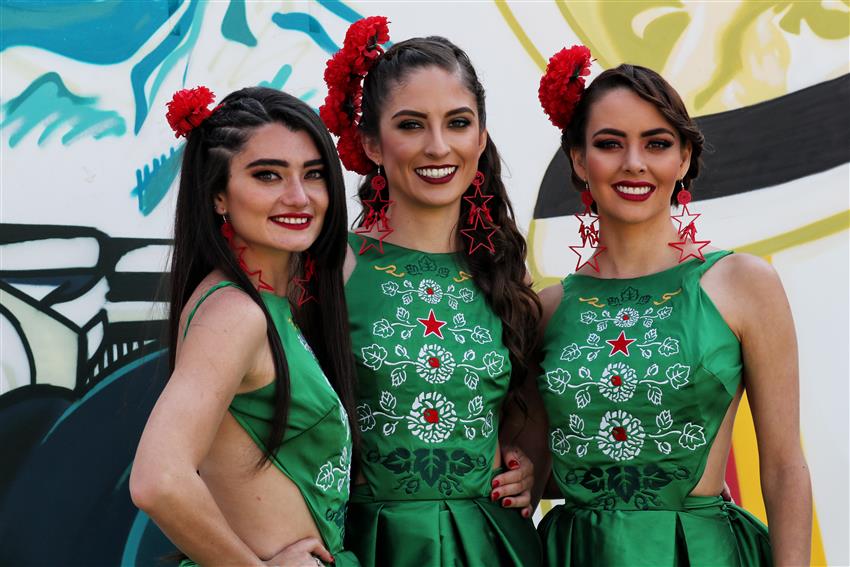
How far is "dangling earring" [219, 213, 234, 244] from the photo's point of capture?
7.80 feet

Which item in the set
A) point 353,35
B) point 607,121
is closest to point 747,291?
point 607,121

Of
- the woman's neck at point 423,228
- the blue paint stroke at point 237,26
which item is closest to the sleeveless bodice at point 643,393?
the woman's neck at point 423,228

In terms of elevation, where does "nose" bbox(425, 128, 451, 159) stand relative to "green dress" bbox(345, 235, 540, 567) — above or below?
above

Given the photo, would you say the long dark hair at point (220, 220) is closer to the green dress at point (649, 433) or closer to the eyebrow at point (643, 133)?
the green dress at point (649, 433)

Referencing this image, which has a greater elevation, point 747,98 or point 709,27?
point 709,27

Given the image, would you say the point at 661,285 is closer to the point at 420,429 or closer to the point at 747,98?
the point at 420,429

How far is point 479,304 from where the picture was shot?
Answer: 2770 millimetres

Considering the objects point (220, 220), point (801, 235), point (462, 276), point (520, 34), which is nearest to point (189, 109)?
point (220, 220)

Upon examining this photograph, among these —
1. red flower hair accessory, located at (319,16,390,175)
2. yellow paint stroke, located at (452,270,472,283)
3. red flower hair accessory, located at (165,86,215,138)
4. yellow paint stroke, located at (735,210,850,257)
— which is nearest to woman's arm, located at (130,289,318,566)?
red flower hair accessory, located at (165,86,215,138)

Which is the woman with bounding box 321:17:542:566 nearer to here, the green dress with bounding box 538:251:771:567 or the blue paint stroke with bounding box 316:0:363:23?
Answer: the green dress with bounding box 538:251:771:567

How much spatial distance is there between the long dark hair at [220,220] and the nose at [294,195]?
0.11 m

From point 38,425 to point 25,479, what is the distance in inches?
6.7

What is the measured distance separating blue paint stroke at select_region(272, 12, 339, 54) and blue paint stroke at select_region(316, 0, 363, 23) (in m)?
0.06

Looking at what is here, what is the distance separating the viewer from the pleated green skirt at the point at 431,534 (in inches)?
100.0
